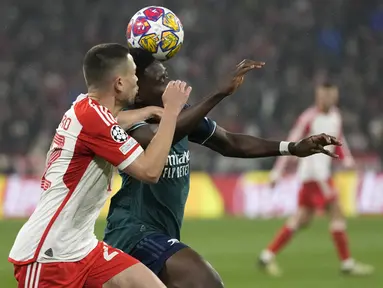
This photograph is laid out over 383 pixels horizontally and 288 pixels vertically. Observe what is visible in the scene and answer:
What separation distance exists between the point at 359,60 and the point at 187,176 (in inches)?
657

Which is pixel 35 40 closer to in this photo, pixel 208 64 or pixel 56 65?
pixel 56 65

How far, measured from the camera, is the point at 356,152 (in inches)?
746

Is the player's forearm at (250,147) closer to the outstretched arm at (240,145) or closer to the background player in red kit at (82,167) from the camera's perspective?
the outstretched arm at (240,145)

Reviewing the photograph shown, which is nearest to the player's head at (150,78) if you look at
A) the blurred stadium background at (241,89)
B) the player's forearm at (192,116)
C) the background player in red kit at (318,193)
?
the player's forearm at (192,116)

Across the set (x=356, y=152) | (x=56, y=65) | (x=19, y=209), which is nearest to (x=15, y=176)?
(x=19, y=209)

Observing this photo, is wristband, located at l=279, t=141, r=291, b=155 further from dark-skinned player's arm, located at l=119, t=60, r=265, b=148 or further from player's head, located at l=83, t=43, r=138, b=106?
player's head, located at l=83, t=43, r=138, b=106

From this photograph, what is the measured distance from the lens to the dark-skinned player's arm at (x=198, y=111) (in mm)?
4961

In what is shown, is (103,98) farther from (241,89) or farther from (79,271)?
(241,89)

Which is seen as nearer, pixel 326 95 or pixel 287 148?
pixel 287 148

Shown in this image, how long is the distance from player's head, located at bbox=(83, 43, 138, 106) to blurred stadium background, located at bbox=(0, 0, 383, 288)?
29.6 ft

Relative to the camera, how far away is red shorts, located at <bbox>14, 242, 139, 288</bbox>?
15.6 ft

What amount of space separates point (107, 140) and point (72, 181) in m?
0.31

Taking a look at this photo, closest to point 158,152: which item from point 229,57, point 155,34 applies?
point 155,34

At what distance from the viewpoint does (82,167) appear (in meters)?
4.72
